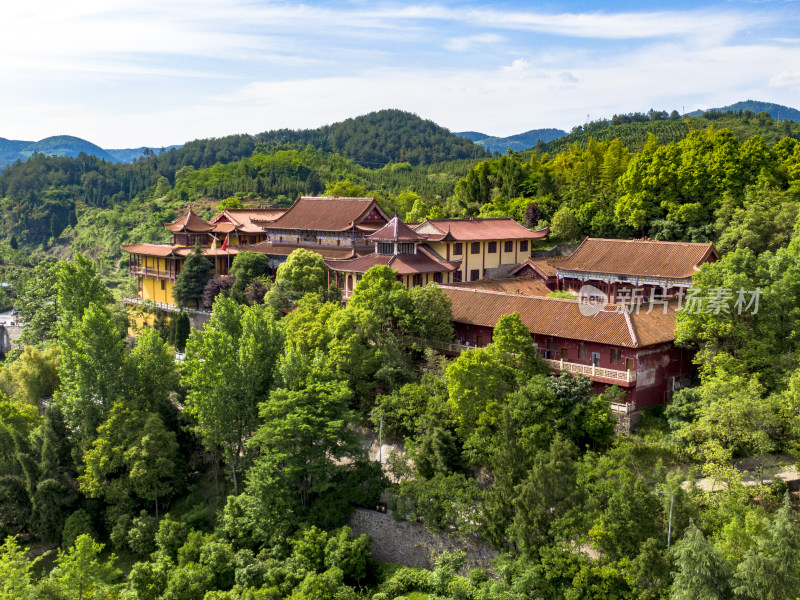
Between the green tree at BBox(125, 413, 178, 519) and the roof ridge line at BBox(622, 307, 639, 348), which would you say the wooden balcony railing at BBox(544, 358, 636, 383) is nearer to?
the roof ridge line at BBox(622, 307, 639, 348)

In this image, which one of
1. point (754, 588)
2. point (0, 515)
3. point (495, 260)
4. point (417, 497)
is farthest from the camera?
point (495, 260)

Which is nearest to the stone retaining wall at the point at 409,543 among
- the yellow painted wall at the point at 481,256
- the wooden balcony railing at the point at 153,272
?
the yellow painted wall at the point at 481,256

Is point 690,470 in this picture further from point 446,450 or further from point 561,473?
point 446,450

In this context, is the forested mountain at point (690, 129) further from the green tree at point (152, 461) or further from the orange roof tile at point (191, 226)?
the green tree at point (152, 461)

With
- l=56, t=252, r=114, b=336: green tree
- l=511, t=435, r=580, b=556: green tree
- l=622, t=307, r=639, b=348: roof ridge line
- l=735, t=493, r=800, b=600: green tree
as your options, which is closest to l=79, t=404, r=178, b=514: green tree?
l=56, t=252, r=114, b=336: green tree

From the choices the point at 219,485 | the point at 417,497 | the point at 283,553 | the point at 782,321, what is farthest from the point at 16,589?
the point at 782,321
